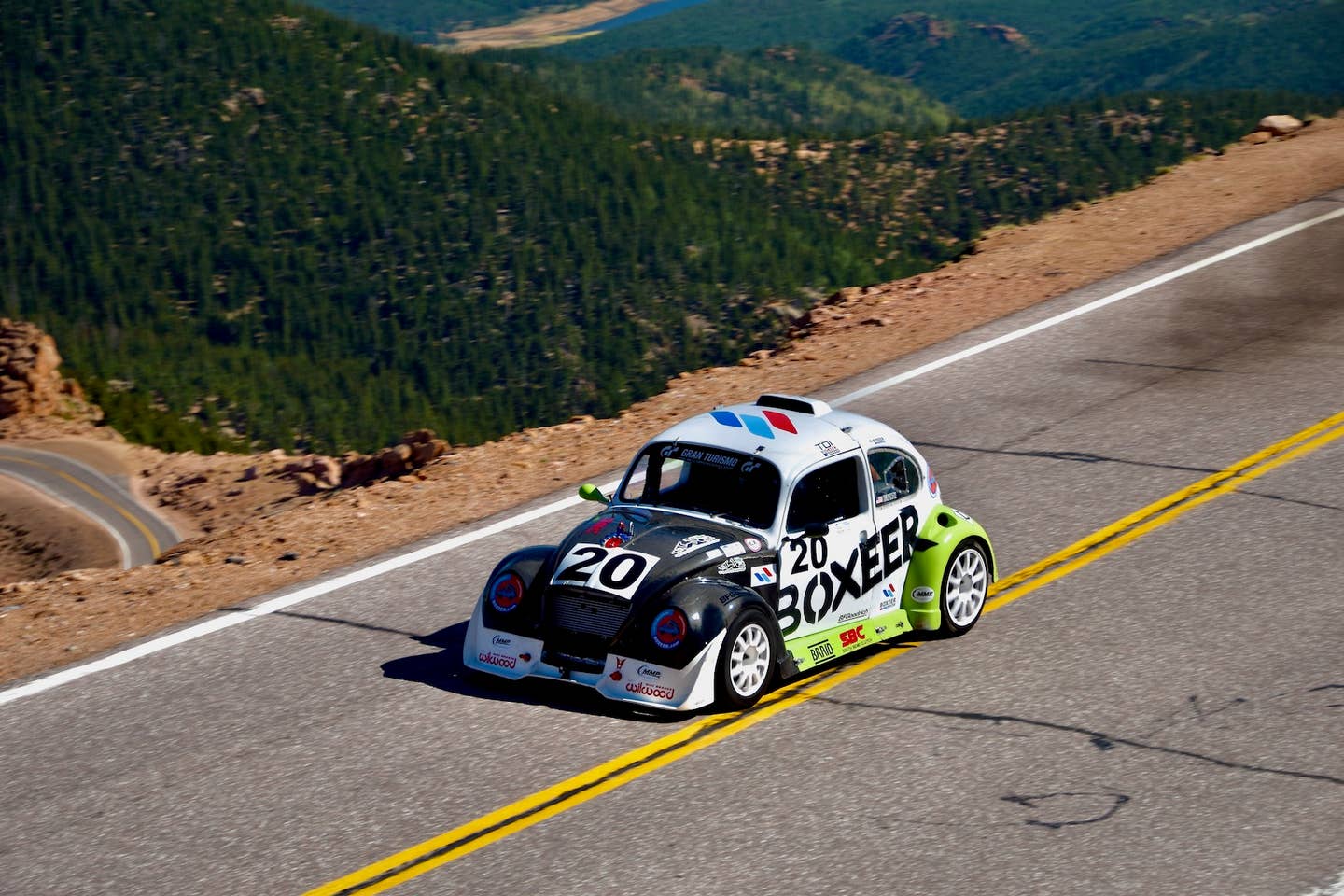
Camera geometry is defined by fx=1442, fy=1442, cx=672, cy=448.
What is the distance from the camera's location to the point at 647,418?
1542 cm

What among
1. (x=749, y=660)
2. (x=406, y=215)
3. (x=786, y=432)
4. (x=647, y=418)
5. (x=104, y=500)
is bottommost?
(x=104, y=500)

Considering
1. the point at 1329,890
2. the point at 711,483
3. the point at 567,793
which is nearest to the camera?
the point at 1329,890

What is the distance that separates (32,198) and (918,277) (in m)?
108

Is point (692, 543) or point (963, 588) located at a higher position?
point (692, 543)

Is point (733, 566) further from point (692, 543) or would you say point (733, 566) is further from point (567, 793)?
point (567, 793)

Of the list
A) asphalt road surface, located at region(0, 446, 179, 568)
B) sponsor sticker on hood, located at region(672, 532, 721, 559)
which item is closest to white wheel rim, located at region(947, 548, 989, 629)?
sponsor sticker on hood, located at region(672, 532, 721, 559)

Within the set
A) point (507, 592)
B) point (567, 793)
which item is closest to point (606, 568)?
point (507, 592)

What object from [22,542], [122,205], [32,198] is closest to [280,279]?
[122,205]

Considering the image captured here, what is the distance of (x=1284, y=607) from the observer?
1015 cm

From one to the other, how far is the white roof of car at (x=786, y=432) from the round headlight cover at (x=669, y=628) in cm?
138

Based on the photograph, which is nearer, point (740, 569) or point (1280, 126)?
point (740, 569)

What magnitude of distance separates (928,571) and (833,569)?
81 centimetres

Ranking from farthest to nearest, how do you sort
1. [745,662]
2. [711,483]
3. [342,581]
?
[342,581] < [711,483] < [745,662]

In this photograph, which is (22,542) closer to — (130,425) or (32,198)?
(130,425)
